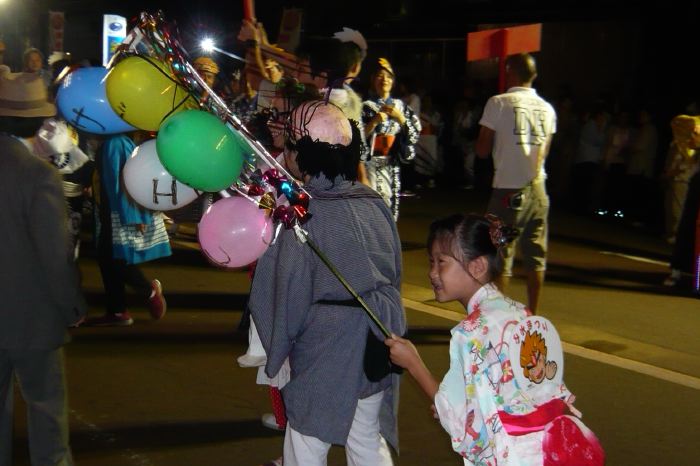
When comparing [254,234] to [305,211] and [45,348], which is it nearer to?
[305,211]

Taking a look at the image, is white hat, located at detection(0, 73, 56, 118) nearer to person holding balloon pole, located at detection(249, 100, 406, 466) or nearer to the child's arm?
person holding balloon pole, located at detection(249, 100, 406, 466)

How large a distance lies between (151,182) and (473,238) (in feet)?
4.38

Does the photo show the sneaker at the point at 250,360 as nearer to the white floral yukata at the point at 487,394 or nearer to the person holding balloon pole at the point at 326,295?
the person holding balloon pole at the point at 326,295

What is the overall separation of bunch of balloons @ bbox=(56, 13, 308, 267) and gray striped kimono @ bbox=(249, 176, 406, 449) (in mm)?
140

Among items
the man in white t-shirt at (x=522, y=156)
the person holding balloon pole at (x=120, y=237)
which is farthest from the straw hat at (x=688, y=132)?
the person holding balloon pole at (x=120, y=237)

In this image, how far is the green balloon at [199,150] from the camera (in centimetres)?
336

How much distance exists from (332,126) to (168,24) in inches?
28.8

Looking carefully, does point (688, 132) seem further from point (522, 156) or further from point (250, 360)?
point (250, 360)

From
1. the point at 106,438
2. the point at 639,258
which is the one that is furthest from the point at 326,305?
the point at 639,258

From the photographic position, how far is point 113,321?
23.9ft

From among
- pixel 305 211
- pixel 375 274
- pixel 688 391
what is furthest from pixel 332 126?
pixel 688 391

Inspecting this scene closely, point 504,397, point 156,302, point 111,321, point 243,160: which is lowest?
point 111,321

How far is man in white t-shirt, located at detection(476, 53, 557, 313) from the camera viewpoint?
6.88 m

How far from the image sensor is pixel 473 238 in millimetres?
3059
